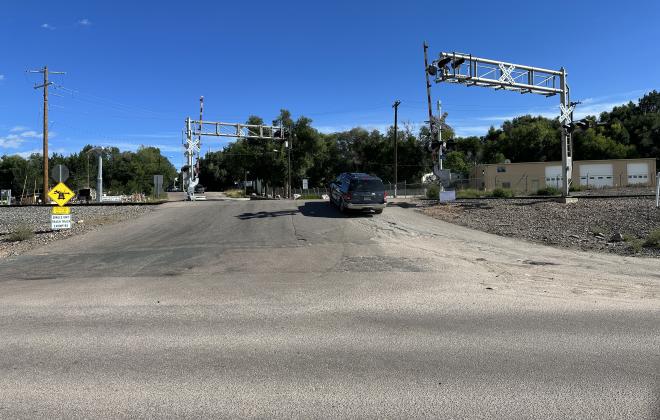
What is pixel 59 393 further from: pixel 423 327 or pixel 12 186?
pixel 12 186

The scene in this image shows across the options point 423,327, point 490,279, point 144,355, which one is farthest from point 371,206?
point 144,355

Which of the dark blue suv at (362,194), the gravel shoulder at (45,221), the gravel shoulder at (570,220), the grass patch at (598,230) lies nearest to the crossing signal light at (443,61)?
the dark blue suv at (362,194)

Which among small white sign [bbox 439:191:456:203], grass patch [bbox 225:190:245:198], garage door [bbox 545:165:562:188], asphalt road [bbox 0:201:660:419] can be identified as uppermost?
garage door [bbox 545:165:562:188]

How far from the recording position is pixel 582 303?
7.76 meters

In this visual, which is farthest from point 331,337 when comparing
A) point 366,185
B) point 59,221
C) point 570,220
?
point 59,221

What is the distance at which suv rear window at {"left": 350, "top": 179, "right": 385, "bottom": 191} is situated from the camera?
70.9 feet

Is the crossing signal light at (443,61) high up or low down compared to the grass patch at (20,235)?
up

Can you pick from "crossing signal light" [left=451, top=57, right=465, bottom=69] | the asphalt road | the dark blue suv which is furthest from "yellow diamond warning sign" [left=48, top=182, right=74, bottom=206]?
"crossing signal light" [left=451, top=57, right=465, bottom=69]

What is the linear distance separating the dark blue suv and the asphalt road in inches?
334

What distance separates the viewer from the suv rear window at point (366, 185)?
2162cm

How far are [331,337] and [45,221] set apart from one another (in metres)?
21.5

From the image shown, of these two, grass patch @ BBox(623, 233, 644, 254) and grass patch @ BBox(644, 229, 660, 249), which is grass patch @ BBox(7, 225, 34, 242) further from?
grass patch @ BBox(644, 229, 660, 249)

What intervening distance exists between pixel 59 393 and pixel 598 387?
16.2ft

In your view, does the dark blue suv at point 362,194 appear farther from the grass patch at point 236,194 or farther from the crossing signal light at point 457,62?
the grass patch at point 236,194
